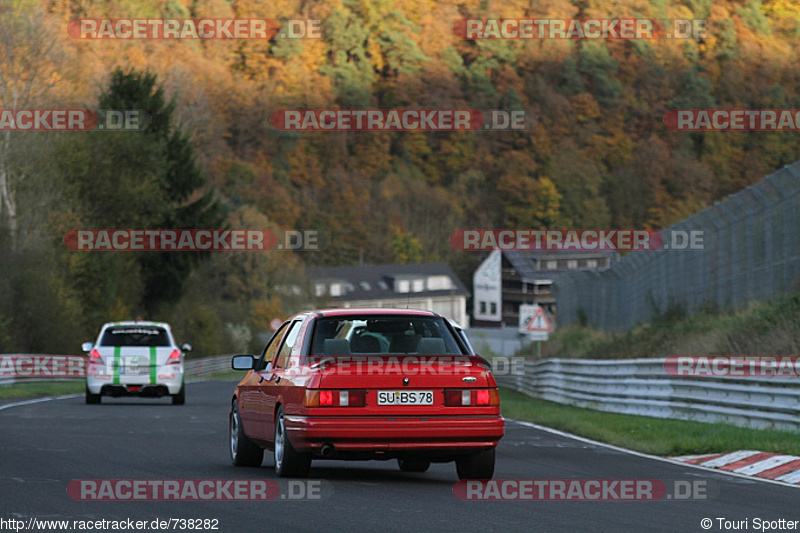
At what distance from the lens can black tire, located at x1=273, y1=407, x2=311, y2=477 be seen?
1111 cm

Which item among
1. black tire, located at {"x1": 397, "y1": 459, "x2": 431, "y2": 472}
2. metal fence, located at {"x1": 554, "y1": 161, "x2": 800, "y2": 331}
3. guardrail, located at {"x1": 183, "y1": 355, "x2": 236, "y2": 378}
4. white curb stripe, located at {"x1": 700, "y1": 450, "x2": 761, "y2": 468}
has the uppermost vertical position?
metal fence, located at {"x1": 554, "y1": 161, "x2": 800, "y2": 331}

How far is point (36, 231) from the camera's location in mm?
52719

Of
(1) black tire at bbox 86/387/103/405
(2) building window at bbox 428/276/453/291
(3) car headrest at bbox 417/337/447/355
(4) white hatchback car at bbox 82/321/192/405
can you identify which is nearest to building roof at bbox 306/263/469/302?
(2) building window at bbox 428/276/453/291

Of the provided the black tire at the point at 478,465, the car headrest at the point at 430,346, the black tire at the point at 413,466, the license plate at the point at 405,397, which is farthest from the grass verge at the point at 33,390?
the license plate at the point at 405,397

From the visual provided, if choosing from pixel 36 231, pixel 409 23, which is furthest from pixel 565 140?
pixel 36 231

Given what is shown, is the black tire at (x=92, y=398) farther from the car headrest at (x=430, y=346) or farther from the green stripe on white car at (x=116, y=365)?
the car headrest at (x=430, y=346)

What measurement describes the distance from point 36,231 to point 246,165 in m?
71.2

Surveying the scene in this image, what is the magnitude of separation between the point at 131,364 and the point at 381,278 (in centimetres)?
12113

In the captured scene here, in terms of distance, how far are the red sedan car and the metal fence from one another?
12484mm

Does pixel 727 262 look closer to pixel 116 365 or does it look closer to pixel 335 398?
pixel 116 365

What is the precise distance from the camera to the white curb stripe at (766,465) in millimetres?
12961

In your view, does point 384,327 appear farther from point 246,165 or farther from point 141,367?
point 246,165

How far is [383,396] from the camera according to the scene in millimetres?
10875

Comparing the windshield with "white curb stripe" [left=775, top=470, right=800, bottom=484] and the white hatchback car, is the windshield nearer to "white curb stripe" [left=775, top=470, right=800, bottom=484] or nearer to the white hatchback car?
"white curb stripe" [left=775, top=470, right=800, bottom=484]
